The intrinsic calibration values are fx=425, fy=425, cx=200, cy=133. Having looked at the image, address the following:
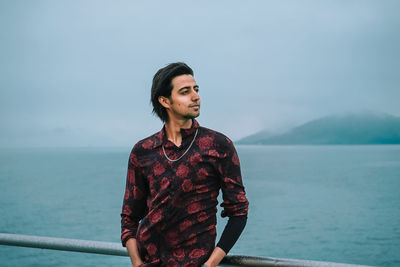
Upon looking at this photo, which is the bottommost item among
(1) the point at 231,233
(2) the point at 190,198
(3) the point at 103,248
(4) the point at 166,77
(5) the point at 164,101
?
(3) the point at 103,248

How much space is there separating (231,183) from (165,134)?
15.7 inches

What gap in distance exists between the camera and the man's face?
6.16ft

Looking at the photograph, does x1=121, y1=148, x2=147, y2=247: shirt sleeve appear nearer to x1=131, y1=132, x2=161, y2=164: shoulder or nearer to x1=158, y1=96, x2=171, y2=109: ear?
x1=131, y1=132, x2=161, y2=164: shoulder

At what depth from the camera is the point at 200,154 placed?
1.82m

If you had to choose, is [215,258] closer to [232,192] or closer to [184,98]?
[232,192]

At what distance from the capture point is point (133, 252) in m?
→ 1.93

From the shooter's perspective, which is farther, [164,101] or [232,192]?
[164,101]

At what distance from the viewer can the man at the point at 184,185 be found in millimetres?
1811

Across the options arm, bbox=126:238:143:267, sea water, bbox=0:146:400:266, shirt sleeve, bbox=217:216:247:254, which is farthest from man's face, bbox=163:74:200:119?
sea water, bbox=0:146:400:266

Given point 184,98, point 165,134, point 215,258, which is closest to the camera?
point 215,258

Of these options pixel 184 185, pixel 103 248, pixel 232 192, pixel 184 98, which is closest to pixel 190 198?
pixel 184 185

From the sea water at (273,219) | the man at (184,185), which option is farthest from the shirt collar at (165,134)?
the sea water at (273,219)

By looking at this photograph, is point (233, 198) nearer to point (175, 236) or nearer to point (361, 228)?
Result: point (175, 236)

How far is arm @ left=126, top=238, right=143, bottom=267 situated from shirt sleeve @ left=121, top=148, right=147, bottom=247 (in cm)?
3
